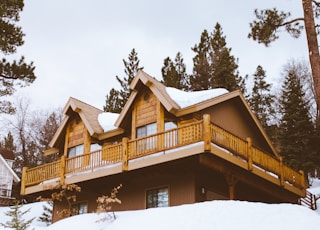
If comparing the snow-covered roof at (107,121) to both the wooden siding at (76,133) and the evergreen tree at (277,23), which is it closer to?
the wooden siding at (76,133)

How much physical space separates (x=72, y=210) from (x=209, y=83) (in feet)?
62.6

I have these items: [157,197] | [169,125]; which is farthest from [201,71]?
[157,197]

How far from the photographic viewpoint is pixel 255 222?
11.0 m

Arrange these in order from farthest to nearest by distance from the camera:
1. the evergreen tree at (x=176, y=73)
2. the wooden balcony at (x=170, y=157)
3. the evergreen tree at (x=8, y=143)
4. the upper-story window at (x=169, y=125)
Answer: the evergreen tree at (x=8, y=143) → the evergreen tree at (x=176, y=73) → the upper-story window at (x=169, y=125) → the wooden balcony at (x=170, y=157)

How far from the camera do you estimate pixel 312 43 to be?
16969 millimetres

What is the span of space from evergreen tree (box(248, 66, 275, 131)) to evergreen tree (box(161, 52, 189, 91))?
21.9 ft

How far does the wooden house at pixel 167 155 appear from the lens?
16609 millimetres

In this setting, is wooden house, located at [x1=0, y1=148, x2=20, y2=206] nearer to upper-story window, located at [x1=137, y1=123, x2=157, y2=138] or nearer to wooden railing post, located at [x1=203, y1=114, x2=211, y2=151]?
upper-story window, located at [x1=137, y1=123, x2=157, y2=138]

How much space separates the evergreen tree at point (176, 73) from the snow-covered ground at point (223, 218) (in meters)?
23.4

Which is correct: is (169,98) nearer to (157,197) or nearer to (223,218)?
(157,197)

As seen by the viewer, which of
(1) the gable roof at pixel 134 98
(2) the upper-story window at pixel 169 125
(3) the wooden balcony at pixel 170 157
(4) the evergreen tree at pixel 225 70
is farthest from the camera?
(4) the evergreen tree at pixel 225 70

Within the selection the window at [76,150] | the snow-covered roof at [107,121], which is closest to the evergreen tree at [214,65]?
the snow-covered roof at [107,121]

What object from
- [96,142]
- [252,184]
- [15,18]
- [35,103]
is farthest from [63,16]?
[35,103]

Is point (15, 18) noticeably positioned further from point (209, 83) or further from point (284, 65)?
point (284, 65)
